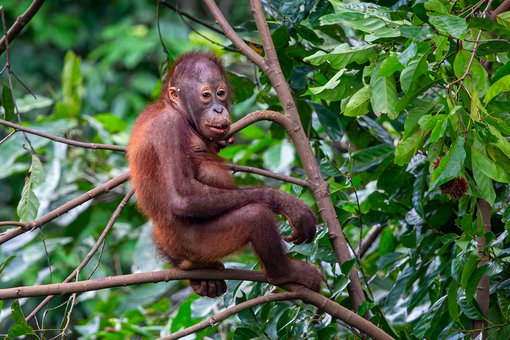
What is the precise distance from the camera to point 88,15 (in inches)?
488

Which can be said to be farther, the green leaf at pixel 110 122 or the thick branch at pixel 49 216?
the green leaf at pixel 110 122

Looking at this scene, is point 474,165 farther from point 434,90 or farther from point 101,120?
point 101,120

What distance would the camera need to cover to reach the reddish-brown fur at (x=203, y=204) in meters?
3.01

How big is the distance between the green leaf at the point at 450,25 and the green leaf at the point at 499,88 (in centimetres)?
21

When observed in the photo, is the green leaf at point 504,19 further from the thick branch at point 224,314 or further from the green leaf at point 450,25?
the thick branch at point 224,314

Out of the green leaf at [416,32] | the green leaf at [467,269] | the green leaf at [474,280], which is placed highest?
the green leaf at [416,32]

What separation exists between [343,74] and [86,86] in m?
8.47

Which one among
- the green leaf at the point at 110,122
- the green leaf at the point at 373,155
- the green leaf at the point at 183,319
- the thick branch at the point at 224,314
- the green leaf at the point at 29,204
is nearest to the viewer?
the thick branch at the point at 224,314

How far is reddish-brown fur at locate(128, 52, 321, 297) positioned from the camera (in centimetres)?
301

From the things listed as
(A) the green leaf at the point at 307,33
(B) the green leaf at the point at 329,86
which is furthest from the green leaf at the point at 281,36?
(B) the green leaf at the point at 329,86

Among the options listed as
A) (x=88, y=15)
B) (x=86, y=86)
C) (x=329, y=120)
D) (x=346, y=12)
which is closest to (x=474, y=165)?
(x=346, y=12)

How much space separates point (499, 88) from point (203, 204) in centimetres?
124

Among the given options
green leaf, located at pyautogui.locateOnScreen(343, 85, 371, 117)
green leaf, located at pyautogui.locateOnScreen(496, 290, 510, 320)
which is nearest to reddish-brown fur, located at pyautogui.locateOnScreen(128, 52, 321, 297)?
green leaf, located at pyautogui.locateOnScreen(343, 85, 371, 117)

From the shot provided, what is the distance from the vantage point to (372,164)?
353cm
